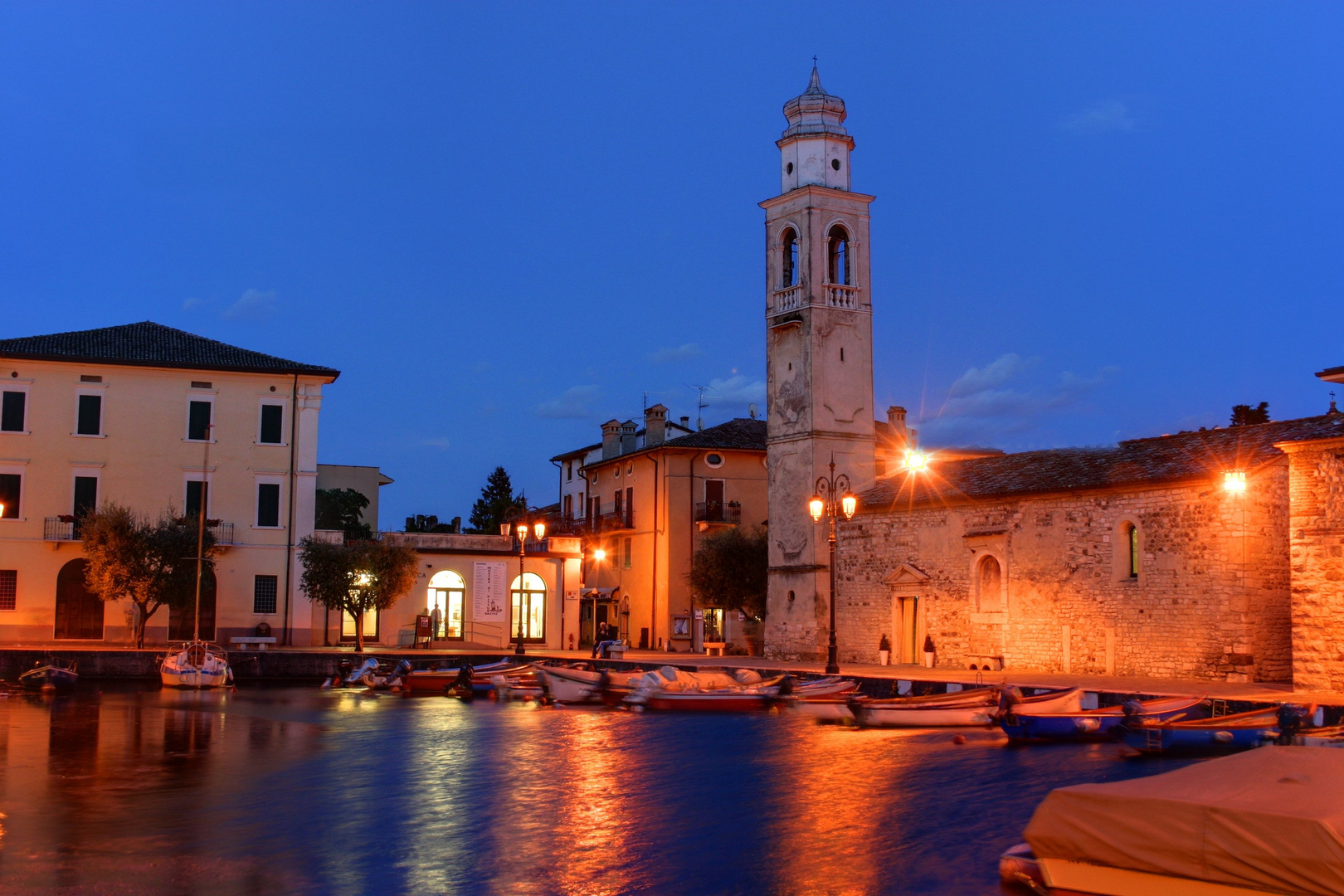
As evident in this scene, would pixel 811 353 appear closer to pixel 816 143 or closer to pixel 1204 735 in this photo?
pixel 816 143

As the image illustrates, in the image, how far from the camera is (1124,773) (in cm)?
1677

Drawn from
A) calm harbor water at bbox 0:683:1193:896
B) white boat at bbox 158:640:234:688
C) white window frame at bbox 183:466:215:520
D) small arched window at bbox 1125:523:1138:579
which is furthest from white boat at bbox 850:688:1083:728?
white window frame at bbox 183:466:215:520

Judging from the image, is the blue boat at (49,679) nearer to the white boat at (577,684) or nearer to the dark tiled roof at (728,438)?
the white boat at (577,684)

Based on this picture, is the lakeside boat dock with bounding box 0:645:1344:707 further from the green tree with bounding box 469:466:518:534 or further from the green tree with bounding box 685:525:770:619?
the green tree with bounding box 469:466:518:534

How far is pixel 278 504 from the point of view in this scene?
4534 cm

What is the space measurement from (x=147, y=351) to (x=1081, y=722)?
36110 mm

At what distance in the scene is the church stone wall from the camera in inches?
1045

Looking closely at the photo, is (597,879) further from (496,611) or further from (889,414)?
(889,414)

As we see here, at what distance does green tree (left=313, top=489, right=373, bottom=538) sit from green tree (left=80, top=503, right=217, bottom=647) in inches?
739

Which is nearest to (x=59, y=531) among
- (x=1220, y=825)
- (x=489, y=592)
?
(x=489, y=592)

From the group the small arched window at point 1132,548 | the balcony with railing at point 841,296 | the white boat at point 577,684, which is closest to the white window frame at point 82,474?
the white boat at point 577,684

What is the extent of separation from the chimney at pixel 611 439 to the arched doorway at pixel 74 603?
2068 centimetres

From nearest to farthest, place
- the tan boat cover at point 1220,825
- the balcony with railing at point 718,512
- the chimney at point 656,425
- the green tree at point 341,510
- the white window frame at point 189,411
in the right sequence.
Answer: the tan boat cover at point 1220,825 → the white window frame at point 189,411 → the balcony with railing at point 718,512 → the chimney at point 656,425 → the green tree at point 341,510

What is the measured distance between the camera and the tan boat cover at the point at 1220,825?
8469 millimetres
